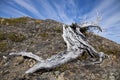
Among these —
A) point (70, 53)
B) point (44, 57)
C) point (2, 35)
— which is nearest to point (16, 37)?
point (2, 35)

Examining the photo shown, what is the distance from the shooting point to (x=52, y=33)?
736 inches

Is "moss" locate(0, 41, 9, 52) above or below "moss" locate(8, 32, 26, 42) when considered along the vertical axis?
below

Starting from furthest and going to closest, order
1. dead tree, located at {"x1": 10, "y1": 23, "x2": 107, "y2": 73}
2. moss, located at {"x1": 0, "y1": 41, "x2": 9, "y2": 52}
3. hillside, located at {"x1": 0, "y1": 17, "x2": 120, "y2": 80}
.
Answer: moss, located at {"x1": 0, "y1": 41, "x2": 9, "y2": 52} → dead tree, located at {"x1": 10, "y1": 23, "x2": 107, "y2": 73} → hillside, located at {"x1": 0, "y1": 17, "x2": 120, "y2": 80}

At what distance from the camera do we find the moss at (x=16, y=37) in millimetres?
16594

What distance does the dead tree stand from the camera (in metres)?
10.1

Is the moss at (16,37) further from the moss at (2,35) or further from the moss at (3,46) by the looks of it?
the moss at (3,46)

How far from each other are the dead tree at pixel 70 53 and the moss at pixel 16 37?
4361 millimetres

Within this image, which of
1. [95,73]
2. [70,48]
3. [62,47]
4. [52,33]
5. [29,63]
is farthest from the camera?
[52,33]

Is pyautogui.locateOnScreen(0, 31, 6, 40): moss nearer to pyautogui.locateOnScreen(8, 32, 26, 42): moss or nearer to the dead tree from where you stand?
pyautogui.locateOnScreen(8, 32, 26, 42): moss

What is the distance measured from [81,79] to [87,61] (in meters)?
2.58

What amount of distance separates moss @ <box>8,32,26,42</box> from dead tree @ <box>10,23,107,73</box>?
436cm

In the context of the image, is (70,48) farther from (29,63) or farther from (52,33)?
(52,33)

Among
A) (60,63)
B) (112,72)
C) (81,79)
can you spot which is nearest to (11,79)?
(60,63)

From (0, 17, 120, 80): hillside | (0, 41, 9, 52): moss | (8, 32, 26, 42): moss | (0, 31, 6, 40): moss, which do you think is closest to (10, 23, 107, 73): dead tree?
(0, 17, 120, 80): hillside
